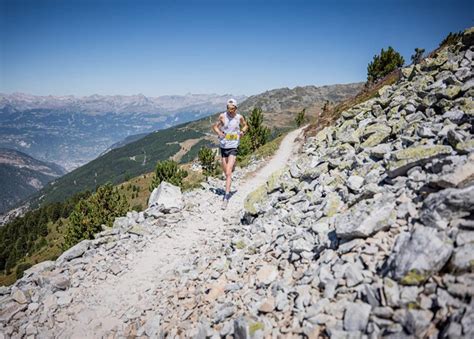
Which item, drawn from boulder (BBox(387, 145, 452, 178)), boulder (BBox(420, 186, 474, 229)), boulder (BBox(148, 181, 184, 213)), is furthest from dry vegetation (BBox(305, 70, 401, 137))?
boulder (BBox(420, 186, 474, 229))

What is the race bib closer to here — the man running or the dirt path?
the man running

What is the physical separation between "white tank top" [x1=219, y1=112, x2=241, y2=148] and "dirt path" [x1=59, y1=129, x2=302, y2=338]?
3537 mm

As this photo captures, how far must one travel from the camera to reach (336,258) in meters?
5.87

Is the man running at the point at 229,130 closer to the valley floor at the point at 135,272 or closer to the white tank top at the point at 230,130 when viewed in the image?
the white tank top at the point at 230,130

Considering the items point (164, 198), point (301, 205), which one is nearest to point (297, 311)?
point (301, 205)

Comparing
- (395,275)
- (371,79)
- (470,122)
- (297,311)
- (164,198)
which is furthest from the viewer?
(371,79)

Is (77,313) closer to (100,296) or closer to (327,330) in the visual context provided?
(100,296)

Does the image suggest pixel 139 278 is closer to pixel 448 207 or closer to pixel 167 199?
pixel 167 199

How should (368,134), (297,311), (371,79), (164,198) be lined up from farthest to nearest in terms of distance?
(371,79)
(164,198)
(368,134)
(297,311)

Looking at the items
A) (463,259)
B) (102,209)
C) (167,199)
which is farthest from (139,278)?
(102,209)

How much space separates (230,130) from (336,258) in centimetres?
887

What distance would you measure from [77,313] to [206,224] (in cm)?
603

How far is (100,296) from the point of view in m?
9.36

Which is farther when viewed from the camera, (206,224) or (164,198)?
(164,198)
